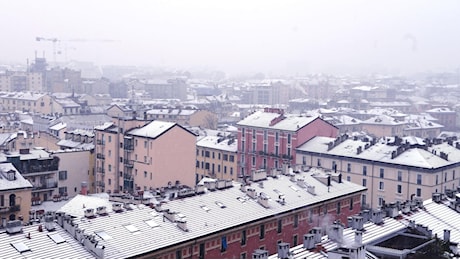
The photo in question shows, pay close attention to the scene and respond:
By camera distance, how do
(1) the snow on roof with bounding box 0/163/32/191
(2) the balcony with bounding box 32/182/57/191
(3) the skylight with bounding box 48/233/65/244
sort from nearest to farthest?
(3) the skylight with bounding box 48/233/65/244 → (1) the snow on roof with bounding box 0/163/32/191 → (2) the balcony with bounding box 32/182/57/191

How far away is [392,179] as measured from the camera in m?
17.1

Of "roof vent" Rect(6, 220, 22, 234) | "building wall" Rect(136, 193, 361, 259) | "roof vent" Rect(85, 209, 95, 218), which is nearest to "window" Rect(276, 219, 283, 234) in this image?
"building wall" Rect(136, 193, 361, 259)

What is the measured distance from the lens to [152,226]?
9055 millimetres

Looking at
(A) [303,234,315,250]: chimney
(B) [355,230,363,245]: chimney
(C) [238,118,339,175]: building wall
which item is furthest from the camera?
(C) [238,118,339,175]: building wall

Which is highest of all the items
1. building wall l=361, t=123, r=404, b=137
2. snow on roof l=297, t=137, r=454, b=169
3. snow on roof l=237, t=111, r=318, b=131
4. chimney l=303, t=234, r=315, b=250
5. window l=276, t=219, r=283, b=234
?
snow on roof l=237, t=111, r=318, b=131

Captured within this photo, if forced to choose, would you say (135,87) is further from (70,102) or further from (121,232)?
(121,232)

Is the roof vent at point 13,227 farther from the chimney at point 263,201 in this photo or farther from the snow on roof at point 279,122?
the snow on roof at point 279,122

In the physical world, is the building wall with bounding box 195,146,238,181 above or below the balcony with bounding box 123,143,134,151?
below

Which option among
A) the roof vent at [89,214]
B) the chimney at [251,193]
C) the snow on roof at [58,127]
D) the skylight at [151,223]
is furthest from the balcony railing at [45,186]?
the snow on roof at [58,127]

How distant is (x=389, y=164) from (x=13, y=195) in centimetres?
964

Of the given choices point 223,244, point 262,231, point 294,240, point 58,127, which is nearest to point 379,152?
point 294,240

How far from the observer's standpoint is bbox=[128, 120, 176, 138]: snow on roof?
56.6ft

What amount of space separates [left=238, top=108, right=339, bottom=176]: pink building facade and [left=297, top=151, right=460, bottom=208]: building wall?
164cm

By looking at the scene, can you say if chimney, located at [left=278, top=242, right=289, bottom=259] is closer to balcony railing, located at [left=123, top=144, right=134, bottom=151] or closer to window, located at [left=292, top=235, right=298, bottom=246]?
window, located at [left=292, top=235, right=298, bottom=246]
